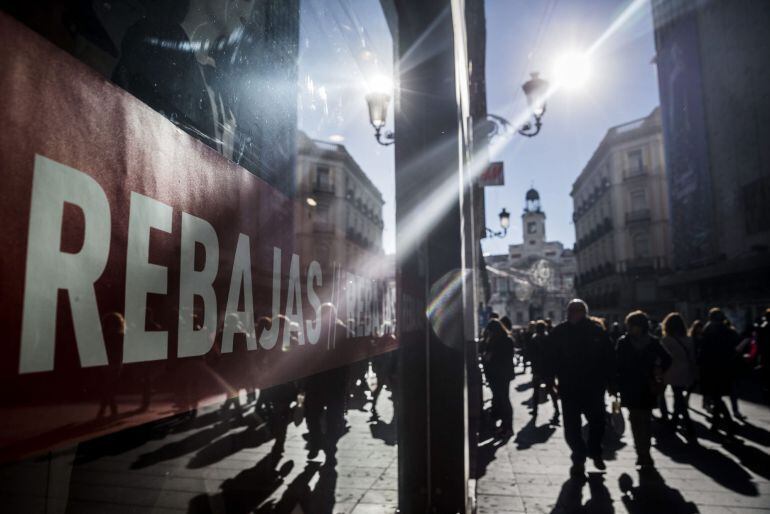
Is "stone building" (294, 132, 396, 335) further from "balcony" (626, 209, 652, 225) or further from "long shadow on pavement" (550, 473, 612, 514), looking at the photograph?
"balcony" (626, 209, 652, 225)

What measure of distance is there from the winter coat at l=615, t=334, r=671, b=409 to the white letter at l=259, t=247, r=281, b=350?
4950 millimetres

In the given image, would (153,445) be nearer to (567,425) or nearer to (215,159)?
(215,159)

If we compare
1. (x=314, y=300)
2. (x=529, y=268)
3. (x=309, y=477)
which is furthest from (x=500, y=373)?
(x=529, y=268)

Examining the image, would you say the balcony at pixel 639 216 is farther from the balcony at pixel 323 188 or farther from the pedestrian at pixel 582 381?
Result: the balcony at pixel 323 188

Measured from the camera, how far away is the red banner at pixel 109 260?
64cm

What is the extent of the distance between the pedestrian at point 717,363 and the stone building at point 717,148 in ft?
30.8

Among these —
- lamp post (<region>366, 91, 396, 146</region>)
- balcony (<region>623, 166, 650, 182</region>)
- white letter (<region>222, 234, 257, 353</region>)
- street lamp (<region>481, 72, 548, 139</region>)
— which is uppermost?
balcony (<region>623, 166, 650, 182</region>)

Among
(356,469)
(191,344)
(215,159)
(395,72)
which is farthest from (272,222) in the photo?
(395,72)

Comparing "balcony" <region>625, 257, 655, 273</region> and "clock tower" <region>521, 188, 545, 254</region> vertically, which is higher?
"clock tower" <region>521, 188, 545, 254</region>

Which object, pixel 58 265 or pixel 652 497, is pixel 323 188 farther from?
pixel 652 497

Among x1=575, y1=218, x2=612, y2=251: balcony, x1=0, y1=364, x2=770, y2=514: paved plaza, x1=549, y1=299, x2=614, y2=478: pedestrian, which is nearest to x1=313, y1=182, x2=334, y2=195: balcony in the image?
x1=0, y1=364, x2=770, y2=514: paved plaza

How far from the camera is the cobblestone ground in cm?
408

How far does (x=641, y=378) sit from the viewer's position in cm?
523

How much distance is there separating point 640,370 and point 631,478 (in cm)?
110
